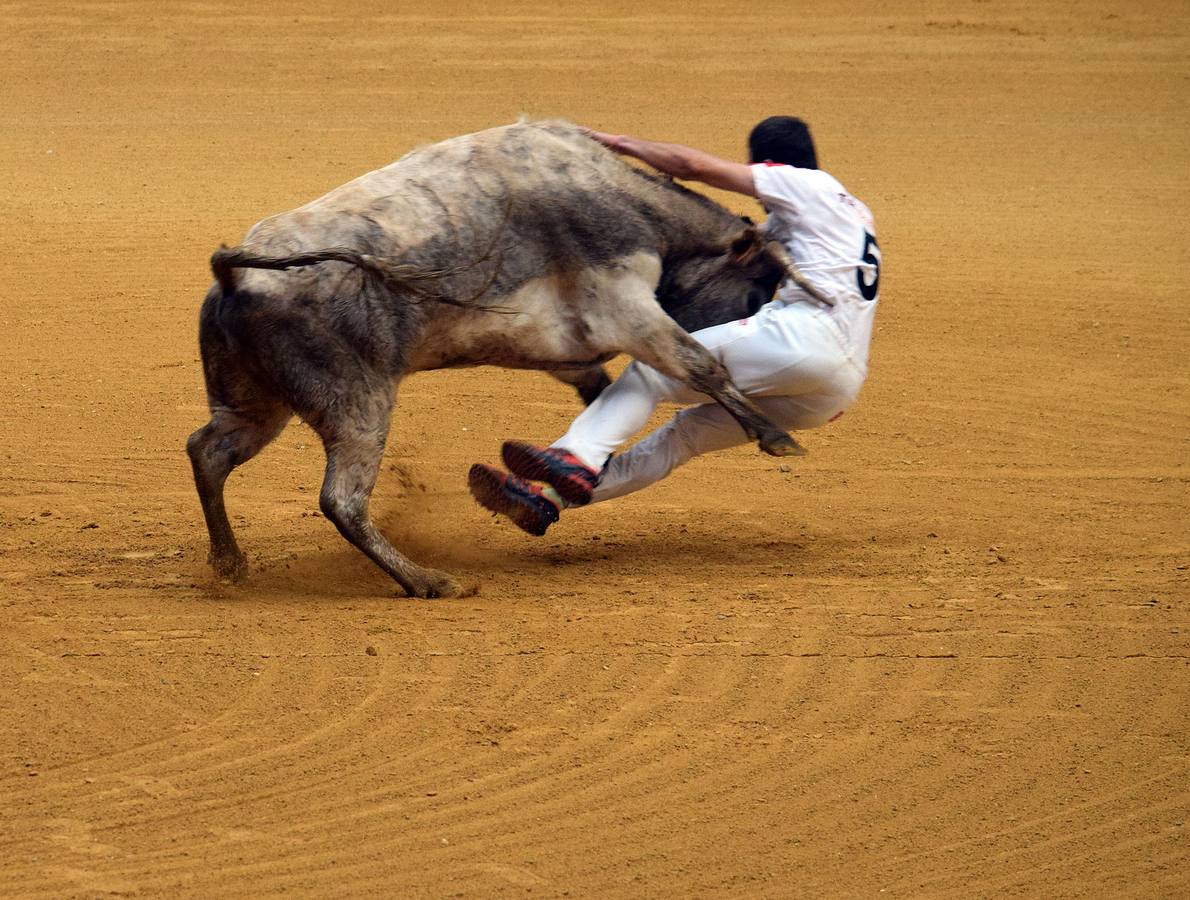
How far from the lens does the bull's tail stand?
5695 millimetres

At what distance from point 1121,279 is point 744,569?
5.81 m

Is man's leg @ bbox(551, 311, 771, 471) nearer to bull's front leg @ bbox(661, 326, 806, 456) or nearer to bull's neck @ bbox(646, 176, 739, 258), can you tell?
bull's front leg @ bbox(661, 326, 806, 456)

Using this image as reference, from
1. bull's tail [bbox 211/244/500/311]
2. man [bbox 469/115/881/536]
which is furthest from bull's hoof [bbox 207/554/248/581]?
bull's tail [bbox 211/244/500/311]

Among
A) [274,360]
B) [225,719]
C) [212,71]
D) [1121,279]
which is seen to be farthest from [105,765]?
[212,71]

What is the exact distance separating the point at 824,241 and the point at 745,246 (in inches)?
12.9

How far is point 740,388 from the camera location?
6438mm

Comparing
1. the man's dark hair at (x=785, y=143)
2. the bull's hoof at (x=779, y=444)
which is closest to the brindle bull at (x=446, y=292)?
the bull's hoof at (x=779, y=444)

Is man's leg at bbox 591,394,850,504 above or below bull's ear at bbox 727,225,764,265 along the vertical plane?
below

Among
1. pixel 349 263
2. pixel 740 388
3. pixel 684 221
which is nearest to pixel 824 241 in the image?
pixel 684 221

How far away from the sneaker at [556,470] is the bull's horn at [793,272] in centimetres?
113

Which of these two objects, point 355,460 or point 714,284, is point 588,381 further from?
point 355,460

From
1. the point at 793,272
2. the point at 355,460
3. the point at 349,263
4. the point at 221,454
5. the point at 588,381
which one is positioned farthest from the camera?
the point at 588,381

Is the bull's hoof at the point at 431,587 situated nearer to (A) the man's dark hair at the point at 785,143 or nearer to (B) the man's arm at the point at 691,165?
(B) the man's arm at the point at 691,165

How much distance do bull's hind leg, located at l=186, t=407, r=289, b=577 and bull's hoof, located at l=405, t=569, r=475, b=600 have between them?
2.47 ft
